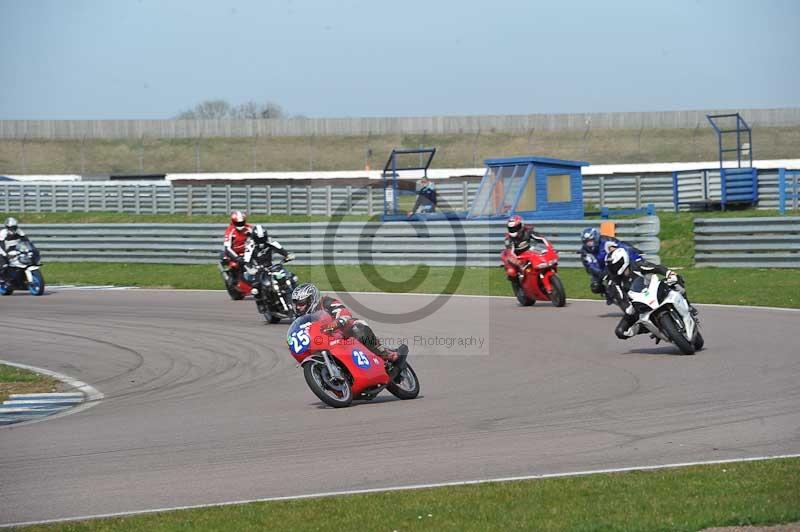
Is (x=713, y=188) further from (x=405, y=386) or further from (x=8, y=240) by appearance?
(x=405, y=386)

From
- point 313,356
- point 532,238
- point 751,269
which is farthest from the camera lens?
point 751,269

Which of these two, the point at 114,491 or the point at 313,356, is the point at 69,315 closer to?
the point at 313,356

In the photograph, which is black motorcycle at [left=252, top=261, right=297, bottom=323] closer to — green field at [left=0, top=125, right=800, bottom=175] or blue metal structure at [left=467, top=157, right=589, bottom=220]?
blue metal structure at [left=467, top=157, right=589, bottom=220]

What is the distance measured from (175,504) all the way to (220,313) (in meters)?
13.3

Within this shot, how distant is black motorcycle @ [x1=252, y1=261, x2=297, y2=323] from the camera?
61.3 ft

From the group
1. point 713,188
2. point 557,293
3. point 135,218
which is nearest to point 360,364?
point 557,293

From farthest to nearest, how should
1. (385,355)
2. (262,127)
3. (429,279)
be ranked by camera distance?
(262,127) < (429,279) < (385,355)

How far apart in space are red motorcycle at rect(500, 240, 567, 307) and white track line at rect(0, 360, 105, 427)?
8.63m

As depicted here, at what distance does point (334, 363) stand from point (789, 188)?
87.3ft

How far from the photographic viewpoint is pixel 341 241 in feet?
90.3

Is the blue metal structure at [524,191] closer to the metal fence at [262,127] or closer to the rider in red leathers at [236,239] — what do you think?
the rider in red leathers at [236,239]

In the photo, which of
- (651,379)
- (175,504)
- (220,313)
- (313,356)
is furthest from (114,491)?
(220,313)

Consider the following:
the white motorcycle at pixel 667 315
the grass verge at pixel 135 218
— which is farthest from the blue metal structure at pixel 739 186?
the white motorcycle at pixel 667 315

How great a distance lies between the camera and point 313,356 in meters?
11.1
